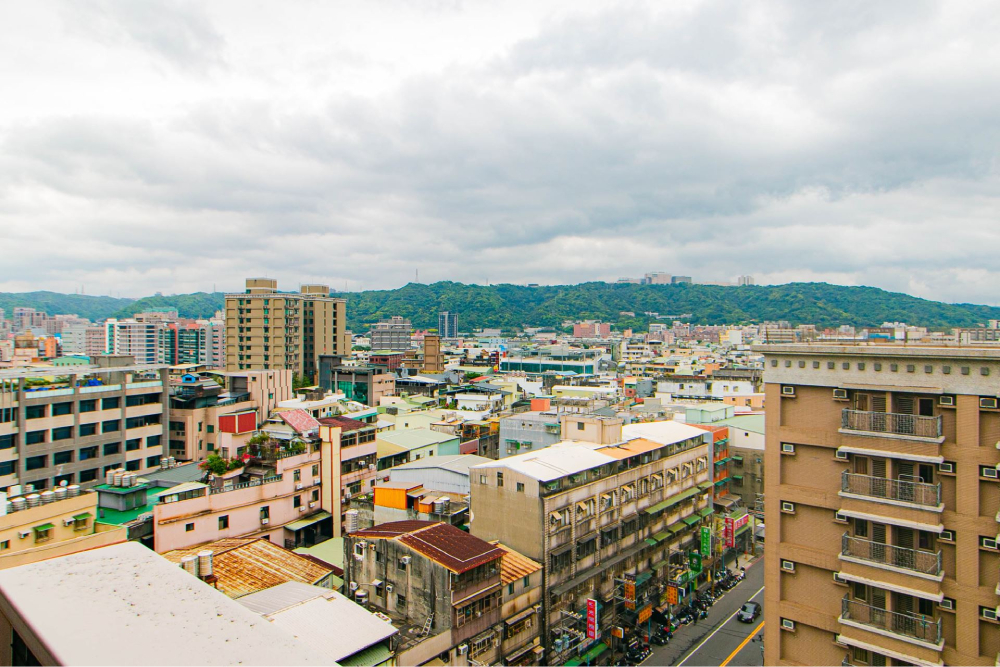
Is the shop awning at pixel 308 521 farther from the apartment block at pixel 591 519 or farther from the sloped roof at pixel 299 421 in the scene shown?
the apartment block at pixel 591 519

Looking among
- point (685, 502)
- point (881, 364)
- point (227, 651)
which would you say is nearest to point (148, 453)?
point (685, 502)

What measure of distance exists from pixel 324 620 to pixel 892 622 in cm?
1590

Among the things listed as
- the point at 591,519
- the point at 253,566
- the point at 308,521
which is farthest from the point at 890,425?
the point at 308,521

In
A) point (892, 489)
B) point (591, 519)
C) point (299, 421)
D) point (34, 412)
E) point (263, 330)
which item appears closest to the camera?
point (892, 489)

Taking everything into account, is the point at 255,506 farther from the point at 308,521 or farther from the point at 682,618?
the point at 682,618

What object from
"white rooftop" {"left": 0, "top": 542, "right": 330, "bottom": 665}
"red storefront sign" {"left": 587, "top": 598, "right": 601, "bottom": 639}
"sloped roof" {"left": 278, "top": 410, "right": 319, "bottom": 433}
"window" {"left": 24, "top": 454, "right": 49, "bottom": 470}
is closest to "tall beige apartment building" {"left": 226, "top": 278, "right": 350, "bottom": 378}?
"window" {"left": 24, "top": 454, "right": 49, "bottom": 470}

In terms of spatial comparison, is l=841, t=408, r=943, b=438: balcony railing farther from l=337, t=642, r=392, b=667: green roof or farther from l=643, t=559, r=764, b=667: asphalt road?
l=643, t=559, r=764, b=667: asphalt road

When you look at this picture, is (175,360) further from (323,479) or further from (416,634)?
(416,634)

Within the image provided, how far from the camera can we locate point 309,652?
8297 mm

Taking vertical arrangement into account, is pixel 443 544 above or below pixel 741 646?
above

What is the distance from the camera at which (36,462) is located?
3697cm

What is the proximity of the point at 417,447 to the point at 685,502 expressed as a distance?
19.4 meters

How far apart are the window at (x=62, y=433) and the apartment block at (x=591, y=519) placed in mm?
27875

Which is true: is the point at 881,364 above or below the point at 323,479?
above
